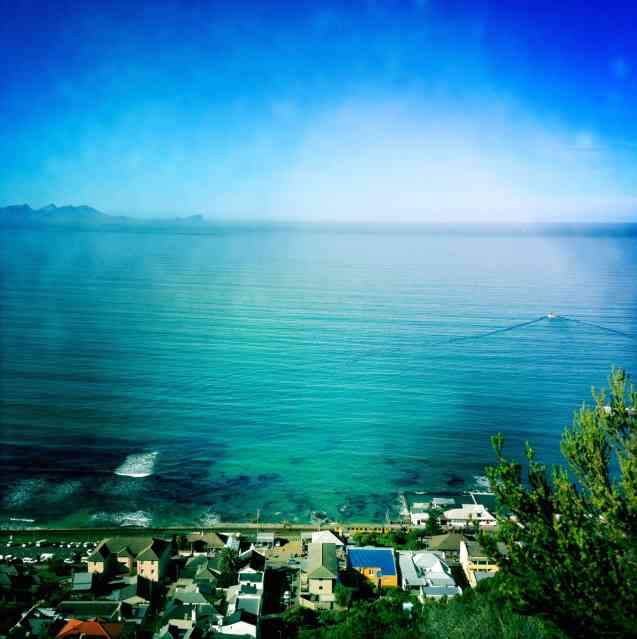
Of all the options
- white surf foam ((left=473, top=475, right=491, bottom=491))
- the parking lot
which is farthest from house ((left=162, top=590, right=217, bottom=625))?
white surf foam ((left=473, top=475, right=491, bottom=491))

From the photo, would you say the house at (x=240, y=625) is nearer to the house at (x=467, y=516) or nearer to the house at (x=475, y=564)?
the house at (x=475, y=564)

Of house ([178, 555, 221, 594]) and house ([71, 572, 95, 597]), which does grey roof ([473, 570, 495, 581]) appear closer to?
house ([178, 555, 221, 594])

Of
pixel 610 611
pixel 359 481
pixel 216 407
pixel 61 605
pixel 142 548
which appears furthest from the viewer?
pixel 216 407

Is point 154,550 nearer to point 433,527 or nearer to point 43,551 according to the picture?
point 43,551

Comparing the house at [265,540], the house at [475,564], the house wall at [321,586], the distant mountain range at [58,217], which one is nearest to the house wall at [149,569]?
the house at [265,540]

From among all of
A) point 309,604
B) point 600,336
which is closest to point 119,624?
point 309,604

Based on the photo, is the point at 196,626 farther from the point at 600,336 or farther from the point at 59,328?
the point at 600,336

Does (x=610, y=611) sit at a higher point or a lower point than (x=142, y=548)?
higher
